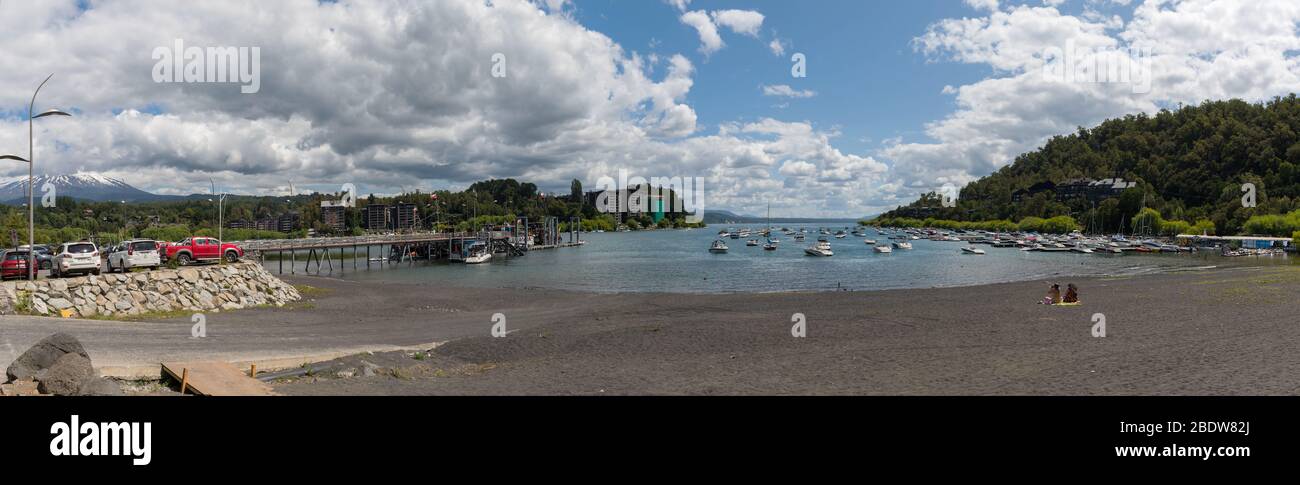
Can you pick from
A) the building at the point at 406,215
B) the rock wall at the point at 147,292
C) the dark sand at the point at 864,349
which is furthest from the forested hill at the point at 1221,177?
the building at the point at 406,215

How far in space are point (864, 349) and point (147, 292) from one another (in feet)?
81.8

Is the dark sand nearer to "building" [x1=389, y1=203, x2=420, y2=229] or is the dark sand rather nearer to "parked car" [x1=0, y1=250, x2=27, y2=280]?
"parked car" [x1=0, y1=250, x2=27, y2=280]

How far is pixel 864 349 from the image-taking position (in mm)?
17516

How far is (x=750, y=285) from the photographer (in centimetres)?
5103

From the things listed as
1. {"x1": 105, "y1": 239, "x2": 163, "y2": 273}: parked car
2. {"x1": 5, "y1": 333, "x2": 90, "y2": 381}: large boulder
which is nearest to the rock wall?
{"x1": 105, "y1": 239, "x2": 163, "y2": 273}: parked car

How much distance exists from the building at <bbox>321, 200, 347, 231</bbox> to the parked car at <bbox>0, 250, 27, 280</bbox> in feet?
532

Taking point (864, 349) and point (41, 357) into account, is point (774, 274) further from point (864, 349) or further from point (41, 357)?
point (41, 357)

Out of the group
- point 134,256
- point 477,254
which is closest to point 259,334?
point 134,256

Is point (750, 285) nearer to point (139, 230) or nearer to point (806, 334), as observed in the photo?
point (806, 334)

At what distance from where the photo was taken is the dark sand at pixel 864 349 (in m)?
12.3

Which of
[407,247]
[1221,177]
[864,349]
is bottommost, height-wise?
[864,349]
